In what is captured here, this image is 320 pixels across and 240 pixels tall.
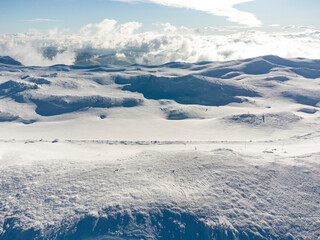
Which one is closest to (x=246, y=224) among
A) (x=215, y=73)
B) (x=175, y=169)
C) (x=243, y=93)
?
(x=175, y=169)

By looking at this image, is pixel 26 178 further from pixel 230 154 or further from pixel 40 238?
pixel 230 154

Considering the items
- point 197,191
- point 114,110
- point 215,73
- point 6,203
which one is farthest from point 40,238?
point 215,73

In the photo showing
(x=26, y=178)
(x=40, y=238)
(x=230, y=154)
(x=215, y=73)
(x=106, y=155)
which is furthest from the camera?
(x=215, y=73)

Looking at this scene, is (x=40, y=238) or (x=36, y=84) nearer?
(x=40, y=238)

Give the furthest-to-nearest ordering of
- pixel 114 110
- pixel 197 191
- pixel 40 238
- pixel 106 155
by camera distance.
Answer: pixel 114 110
pixel 106 155
pixel 197 191
pixel 40 238

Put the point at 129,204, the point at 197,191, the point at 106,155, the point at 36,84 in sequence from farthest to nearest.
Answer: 1. the point at 36,84
2. the point at 106,155
3. the point at 197,191
4. the point at 129,204

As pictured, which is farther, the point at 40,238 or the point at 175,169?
the point at 175,169

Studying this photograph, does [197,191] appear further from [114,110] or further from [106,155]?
[114,110]

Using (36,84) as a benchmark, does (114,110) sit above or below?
below

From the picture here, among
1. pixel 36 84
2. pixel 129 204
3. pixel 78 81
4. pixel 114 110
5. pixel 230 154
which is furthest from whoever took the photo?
pixel 78 81
